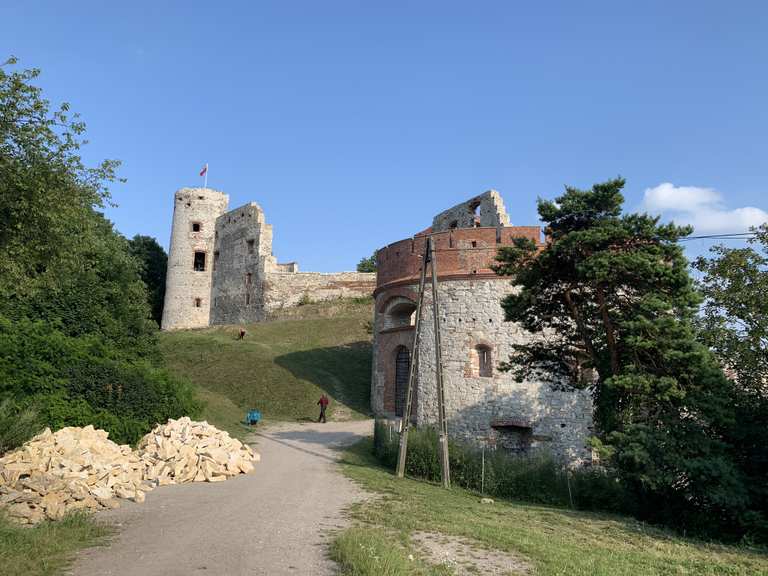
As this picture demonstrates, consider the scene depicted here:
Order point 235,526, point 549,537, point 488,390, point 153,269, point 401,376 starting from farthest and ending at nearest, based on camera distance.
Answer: point 153,269, point 401,376, point 488,390, point 549,537, point 235,526

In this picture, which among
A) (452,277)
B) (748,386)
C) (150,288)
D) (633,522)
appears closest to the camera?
(633,522)

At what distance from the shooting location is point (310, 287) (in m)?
40.4

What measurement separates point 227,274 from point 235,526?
1464 inches

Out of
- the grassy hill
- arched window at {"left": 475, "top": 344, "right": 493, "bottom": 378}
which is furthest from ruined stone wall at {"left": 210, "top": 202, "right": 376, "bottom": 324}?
arched window at {"left": 475, "top": 344, "right": 493, "bottom": 378}

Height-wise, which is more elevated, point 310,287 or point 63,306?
point 310,287

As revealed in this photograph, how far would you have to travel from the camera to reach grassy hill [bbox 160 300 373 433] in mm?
21719

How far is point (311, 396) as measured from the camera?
22781mm

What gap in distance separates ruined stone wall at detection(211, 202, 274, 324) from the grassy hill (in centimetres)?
674

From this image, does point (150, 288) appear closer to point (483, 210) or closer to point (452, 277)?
point (483, 210)

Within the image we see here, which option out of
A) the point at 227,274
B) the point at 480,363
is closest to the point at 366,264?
the point at 227,274

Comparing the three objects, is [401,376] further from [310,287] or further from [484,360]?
[310,287]

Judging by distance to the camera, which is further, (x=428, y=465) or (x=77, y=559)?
(x=428, y=465)

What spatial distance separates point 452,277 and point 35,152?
40.3 feet

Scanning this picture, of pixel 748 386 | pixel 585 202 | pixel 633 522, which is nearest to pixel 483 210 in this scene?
pixel 585 202
